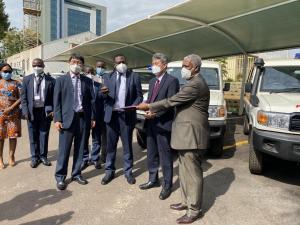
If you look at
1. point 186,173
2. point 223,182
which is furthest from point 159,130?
point 223,182

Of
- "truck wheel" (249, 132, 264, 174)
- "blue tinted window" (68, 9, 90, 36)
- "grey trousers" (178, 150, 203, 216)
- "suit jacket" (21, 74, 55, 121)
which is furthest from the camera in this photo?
"blue tinted window" (68, 9, 90, 36)

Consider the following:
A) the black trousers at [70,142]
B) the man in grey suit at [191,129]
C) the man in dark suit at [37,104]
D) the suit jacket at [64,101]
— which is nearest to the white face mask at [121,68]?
the suit jacket at [64,101]

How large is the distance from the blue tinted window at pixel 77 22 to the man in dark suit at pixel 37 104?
135747 mm

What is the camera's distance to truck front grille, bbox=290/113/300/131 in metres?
5.18

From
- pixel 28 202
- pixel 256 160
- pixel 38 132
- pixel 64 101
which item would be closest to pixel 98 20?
pixel 38 132

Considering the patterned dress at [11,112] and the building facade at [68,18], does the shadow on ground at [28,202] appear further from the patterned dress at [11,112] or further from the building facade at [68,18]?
the building facade at [68,18]

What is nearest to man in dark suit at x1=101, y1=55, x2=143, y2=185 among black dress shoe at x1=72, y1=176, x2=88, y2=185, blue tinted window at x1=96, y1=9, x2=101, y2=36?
black dress shoe at x1=72, y1=176, x2=88, y2=185

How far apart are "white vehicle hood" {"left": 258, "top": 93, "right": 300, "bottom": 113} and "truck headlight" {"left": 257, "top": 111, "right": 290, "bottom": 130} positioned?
0.24 feet

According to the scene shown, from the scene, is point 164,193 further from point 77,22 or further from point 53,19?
point 77,22

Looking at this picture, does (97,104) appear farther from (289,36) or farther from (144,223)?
(289,36)

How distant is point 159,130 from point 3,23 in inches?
1447

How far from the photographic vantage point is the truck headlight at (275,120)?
17.2ft

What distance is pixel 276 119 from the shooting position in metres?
5.34

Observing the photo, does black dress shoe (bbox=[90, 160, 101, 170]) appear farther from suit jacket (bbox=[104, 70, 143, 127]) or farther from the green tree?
the green tree
